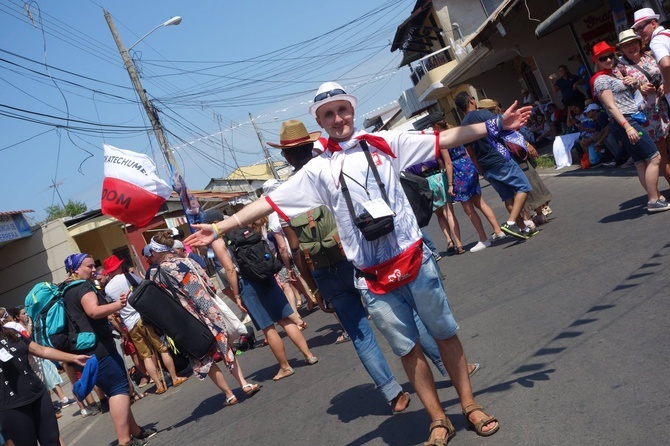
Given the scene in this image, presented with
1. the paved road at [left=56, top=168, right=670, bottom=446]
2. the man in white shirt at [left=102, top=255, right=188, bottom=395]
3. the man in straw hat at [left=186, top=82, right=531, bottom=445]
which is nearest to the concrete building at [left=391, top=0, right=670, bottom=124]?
the paved road at [left=56, top=168, right=670, bottom=446]

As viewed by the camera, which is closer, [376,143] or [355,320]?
[376,143]

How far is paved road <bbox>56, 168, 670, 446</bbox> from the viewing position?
398 centimetres

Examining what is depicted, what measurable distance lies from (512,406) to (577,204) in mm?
6756

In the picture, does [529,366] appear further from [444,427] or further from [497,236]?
[497,236]

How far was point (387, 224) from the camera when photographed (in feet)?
13.2

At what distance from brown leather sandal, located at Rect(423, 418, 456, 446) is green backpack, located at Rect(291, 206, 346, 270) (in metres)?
2.10

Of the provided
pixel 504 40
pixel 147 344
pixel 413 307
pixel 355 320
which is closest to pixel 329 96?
pixel 413 307

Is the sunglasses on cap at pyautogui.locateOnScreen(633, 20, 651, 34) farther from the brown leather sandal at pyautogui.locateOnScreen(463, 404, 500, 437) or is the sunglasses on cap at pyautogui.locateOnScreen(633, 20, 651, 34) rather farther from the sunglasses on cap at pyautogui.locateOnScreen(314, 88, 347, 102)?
the brown leather sandal at pyautogui.locateOnScreen(463, 404, 500, 437)

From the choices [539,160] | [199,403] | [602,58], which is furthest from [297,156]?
[539,160]

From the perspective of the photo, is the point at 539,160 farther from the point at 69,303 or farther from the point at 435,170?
the point at 69,303

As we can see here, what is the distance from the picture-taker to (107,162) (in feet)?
27.0

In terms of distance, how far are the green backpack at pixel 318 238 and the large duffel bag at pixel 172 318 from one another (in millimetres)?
1380

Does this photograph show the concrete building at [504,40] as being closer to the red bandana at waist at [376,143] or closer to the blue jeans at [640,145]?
the blue jeans at [640,145]

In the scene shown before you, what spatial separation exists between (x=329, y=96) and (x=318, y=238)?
206 cm
